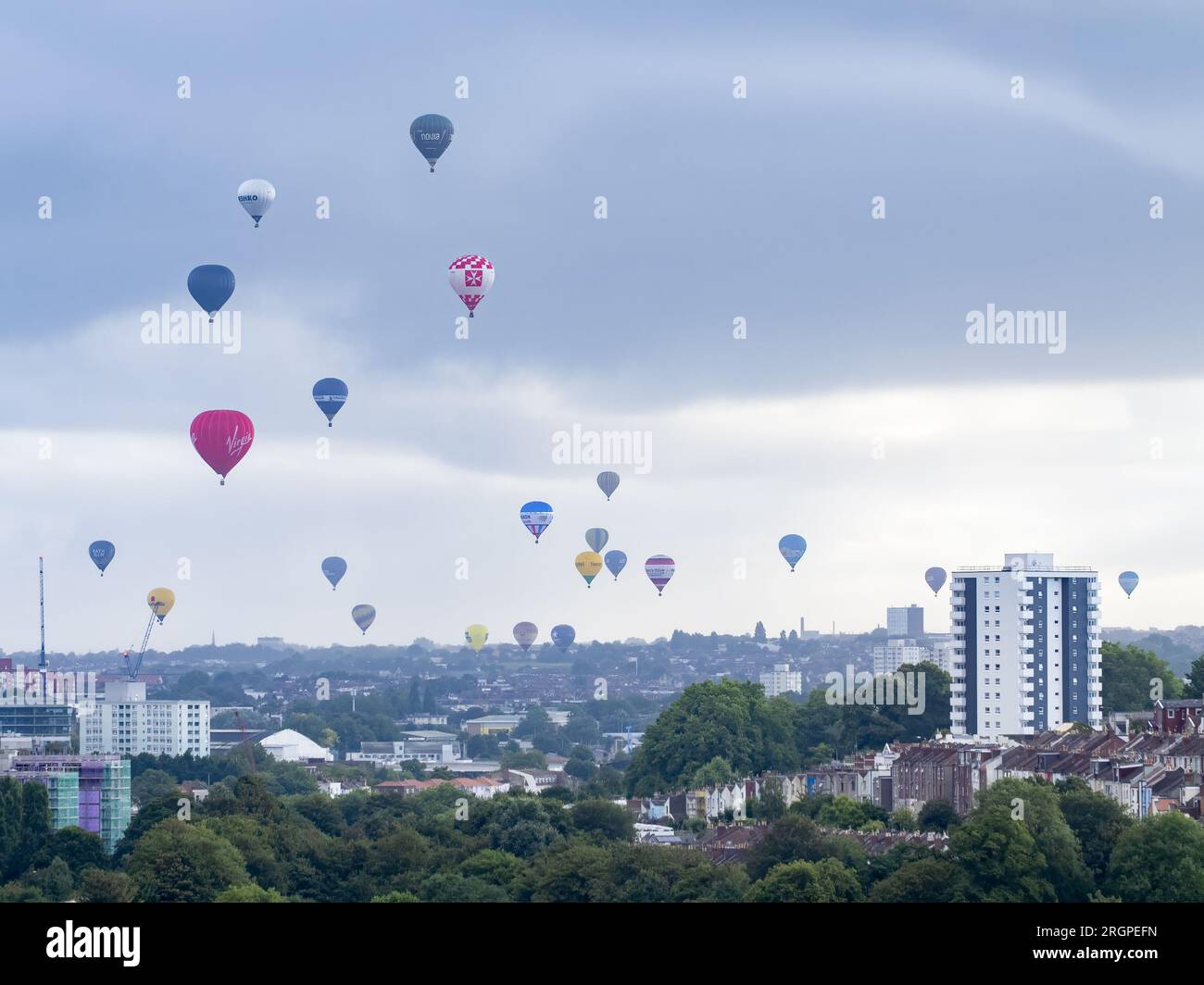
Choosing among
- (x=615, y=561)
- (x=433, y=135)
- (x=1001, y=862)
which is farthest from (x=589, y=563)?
(x=1001, y=862)

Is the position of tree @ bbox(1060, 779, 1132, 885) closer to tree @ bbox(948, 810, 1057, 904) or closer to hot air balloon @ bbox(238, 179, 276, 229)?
tree @ bbox(948, 810, 1057, 904)

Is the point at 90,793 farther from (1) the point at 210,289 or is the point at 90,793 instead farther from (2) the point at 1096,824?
(2) the point at 1096,824

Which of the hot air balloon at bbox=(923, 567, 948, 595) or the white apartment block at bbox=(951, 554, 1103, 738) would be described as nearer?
the white apartment block at bbox=(951, 554, 1103, 738)

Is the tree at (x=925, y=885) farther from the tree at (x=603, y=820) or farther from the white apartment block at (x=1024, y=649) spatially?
the white apartment block at (x=1024, y=649)

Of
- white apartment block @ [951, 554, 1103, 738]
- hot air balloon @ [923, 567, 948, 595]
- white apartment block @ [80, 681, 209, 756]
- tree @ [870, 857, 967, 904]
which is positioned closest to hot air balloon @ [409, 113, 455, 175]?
tree @ [870, 857, 967, 904]

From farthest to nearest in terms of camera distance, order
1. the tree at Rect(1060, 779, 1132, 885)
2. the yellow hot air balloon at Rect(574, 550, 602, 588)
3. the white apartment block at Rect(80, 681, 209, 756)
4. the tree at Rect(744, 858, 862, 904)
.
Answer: the white apartment block at Rect(80, 681, 209, 756) → the yellow hot air balloon at Rect(574, 550, 602, 588) → the tree at Rect(1060, 779, 1132, 885) → the tree at Rect(744, 858, 862, 904)
